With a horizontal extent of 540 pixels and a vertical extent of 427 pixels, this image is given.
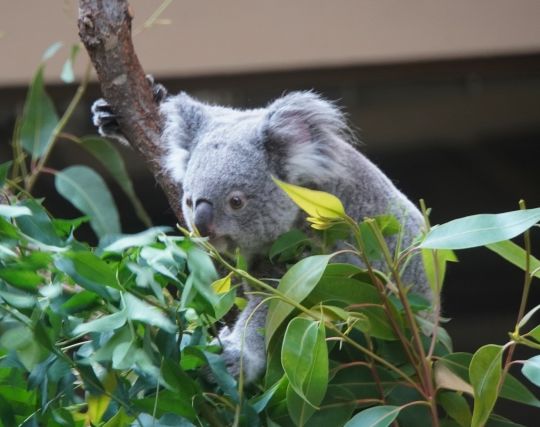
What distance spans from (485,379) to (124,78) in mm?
1033

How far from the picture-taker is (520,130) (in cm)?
389

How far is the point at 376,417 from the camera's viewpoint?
1335mm

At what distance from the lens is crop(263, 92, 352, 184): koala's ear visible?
183cm

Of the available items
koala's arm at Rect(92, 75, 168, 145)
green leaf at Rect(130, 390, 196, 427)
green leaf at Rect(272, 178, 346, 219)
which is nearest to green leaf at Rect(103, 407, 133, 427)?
green leaf at Rect(130, 390, 196, 427)

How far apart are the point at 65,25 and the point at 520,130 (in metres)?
1.79

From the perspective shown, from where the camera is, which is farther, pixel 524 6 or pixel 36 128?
pixel 524 6

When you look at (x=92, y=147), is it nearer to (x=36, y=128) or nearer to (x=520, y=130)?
(x=36, y=128)

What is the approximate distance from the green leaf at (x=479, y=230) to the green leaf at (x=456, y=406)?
0.24m

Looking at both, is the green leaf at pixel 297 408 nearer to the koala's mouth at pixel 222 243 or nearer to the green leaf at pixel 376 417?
the green leaf at pixel 376 417

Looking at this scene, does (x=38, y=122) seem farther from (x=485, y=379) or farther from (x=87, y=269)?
(x=485, y=379)

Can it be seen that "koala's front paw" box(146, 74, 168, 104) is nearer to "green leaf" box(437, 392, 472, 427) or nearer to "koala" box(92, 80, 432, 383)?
"koala" box(92, 80, 432, 383)

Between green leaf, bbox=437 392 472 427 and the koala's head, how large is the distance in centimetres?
50

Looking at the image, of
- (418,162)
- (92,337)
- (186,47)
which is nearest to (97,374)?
(92,337)

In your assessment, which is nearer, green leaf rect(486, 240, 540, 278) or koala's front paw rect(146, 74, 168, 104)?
green leaf rect(486, 240, 540, 278)
